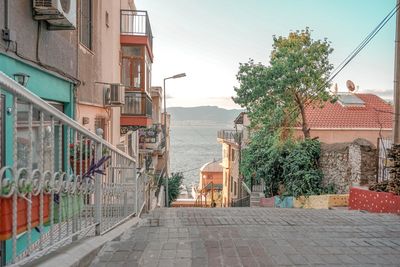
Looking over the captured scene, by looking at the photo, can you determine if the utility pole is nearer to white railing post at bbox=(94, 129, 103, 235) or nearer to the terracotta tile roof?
white railing post at bbox=(94, 129, 103, 235)

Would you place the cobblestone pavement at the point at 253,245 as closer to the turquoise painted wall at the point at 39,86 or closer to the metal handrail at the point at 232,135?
the turquoise painted wall at the point at 39,86

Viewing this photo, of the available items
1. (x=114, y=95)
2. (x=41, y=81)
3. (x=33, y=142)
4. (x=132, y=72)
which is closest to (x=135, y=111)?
(x=132, y=72)

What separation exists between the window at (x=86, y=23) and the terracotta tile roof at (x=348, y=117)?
635 inches

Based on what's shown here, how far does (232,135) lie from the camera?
109 ft

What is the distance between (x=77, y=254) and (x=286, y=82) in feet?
52.1

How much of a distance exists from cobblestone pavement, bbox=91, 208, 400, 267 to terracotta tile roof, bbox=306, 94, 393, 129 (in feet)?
61.7

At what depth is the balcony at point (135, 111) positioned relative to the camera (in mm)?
14852

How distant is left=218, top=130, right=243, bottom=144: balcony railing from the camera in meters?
29.7

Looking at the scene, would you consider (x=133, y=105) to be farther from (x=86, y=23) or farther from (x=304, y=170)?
(x=304, y=170)

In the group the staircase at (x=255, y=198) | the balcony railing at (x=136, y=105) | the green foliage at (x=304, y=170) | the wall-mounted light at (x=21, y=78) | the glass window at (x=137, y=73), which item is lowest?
the staircase at (x=255, y=198)

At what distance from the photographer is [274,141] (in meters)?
18.9

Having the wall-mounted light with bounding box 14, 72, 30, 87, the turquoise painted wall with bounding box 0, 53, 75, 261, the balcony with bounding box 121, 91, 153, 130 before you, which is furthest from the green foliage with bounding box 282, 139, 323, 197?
the wall-mounted light with bounding box 14, 72, 30, 87

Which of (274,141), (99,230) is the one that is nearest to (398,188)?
(99,230)

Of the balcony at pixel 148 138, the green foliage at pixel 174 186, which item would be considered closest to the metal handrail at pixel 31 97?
the balcony at pixel 148 138
